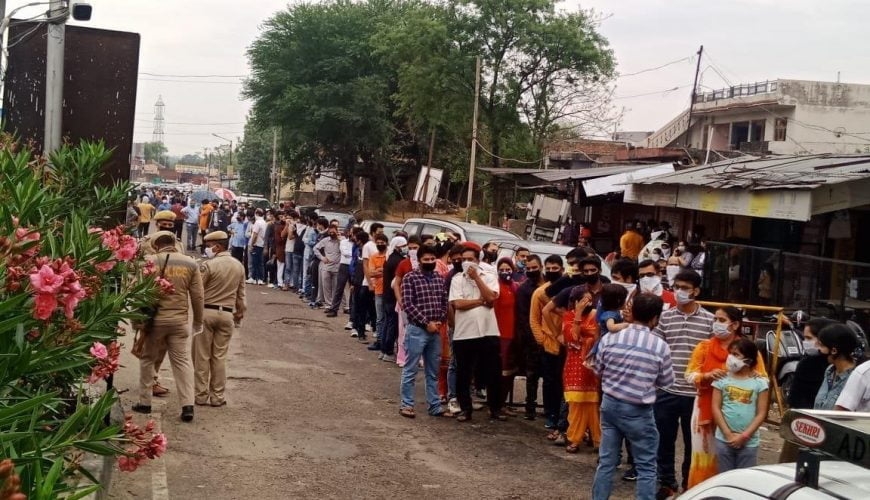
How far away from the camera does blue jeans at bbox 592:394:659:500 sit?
6.41 meters

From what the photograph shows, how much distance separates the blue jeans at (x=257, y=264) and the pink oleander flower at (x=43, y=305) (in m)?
19.0

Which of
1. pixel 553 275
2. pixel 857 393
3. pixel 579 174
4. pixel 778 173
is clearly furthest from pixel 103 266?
pixel 579 174

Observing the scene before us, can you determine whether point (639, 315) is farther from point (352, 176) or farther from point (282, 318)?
point (352, 176)

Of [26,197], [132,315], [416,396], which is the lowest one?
[416,396]

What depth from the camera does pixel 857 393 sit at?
18.2 ft

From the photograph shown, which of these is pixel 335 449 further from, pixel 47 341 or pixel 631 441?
pixel 47 341

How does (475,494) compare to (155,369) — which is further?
(155,369)

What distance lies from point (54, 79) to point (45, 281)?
18.0ft

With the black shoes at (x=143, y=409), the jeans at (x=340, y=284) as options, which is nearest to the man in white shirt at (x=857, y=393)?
the black shoes at (x=143, y=409)

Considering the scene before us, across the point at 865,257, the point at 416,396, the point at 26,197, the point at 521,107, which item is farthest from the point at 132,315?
the point at 521,107

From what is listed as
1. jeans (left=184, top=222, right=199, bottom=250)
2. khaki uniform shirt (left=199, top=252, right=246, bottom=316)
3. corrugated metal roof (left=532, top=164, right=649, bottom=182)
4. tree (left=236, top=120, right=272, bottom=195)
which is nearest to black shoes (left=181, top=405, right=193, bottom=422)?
khaki uniform shirt (left=199, top=252, right=246, bottom=316)

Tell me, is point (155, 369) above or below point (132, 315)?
below

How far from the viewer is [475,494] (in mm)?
7359

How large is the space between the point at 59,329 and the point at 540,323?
6.00m
